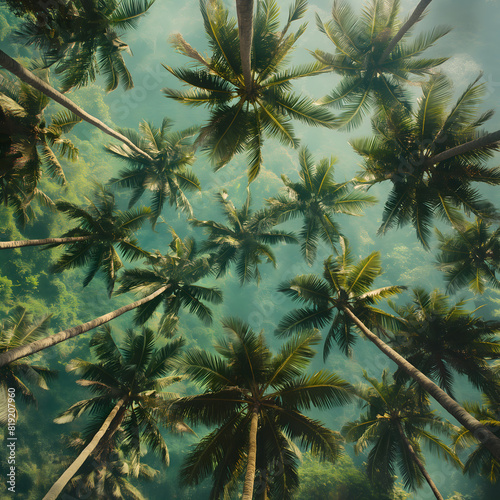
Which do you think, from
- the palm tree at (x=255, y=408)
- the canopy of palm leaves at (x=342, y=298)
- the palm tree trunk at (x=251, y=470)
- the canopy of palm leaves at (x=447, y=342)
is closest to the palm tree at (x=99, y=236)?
the palm tree at (x=255, y=408)

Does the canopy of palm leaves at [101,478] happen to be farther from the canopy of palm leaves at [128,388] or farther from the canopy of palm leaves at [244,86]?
the canopy of palm leaves at [244,86]

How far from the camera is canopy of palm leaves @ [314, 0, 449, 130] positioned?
11.5 meters

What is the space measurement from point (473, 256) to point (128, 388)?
58.2 feet

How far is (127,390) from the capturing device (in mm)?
10688

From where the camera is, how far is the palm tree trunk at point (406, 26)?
956 centimetres

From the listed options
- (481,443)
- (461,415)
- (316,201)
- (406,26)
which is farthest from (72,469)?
(406,26)

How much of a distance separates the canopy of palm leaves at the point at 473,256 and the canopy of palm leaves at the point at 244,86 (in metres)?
11.2

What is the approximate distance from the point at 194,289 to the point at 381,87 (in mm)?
12444

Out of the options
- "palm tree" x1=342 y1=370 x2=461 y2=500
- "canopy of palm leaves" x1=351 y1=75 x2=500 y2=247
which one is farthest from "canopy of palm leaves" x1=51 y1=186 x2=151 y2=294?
"palm tree" x1=342 y1=370 x2=461 y2=500

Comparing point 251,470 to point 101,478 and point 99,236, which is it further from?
point 101,478

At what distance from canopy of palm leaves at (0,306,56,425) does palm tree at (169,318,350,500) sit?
8.38 m

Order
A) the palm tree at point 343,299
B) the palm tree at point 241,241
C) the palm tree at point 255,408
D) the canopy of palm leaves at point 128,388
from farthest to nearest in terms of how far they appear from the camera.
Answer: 1. the palm tree at point 241,241
2. the palm tree at point 343,299
3. the canopy of palm leaves at point 128,388
4. the palm tree at point 255,408

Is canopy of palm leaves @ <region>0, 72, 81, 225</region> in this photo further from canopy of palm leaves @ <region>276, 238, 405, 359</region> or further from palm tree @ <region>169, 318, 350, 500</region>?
canopy of palm leaves @ <region>276, 238, 405, 359</region>

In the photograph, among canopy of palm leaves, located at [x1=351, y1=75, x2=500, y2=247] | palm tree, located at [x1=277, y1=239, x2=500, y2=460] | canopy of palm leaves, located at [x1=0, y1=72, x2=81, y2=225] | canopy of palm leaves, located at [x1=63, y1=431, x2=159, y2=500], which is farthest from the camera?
canopy of palm leaves, located at [x1=63, y1=431, x2=159, y2=500]
